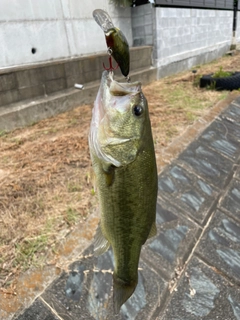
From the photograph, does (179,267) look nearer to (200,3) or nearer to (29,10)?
(29,10)

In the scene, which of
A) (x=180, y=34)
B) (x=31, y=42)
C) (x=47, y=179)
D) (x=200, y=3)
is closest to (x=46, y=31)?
(x=31, y=42)

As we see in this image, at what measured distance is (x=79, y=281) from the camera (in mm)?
2764

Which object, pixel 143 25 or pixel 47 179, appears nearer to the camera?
pixel 47 179

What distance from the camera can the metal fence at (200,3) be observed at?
32.0ft

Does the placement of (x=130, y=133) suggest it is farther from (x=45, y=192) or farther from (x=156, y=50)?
(x=156, y=50)

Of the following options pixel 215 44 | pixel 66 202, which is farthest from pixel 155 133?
pixel 215 44

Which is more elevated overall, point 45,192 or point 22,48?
point 22,48

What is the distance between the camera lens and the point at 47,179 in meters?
4.07

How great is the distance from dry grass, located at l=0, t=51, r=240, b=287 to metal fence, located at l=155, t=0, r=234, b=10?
4.69 metres

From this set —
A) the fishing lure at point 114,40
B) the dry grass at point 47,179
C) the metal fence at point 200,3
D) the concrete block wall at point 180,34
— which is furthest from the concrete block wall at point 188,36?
the fishing lure at point 114,40

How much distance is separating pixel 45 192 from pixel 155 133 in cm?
267

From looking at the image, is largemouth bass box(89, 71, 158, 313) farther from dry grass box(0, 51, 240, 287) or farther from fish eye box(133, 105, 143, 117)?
dry grass box(0, 51, 240, 287)

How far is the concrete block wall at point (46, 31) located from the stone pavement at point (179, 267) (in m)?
4.61

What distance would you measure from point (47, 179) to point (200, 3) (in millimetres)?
11788
